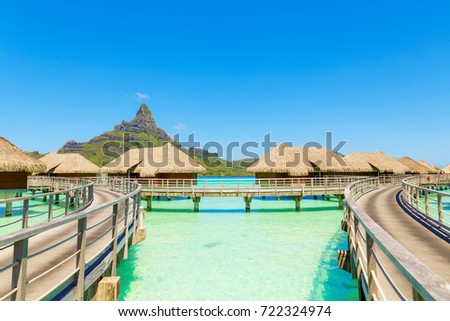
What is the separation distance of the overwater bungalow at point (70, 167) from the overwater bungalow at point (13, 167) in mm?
14460

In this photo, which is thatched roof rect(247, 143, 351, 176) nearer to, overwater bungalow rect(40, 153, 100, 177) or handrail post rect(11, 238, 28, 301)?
overwater bungalow rect(40, 153, 100, 177)

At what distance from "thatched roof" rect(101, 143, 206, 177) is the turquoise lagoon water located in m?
13.7

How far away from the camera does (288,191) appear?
22344 millimetres

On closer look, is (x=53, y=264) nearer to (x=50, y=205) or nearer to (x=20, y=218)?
(x=50, y=205)

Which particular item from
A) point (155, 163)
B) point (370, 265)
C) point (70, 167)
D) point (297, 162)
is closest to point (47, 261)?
point (370, 265)

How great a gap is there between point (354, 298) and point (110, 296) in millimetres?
5950

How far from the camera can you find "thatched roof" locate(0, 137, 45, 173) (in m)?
18.9

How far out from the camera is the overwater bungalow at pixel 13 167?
19047 millimetres

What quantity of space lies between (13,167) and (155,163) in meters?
14.0

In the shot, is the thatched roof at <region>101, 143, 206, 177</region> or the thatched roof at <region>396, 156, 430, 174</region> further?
the thatched roof at <region>396, 156, 430, 174</region>

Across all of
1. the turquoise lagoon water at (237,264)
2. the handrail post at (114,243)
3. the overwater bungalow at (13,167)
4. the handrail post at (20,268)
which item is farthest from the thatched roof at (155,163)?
the handrail post at (20,268)

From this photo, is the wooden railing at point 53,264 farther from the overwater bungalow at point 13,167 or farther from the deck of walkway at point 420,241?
the overwater bungalow at point 13,167

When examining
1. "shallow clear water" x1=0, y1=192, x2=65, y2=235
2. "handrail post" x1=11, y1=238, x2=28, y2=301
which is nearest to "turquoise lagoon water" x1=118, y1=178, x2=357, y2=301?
"shallow clear water" x1=0, y1=192, x2=65, y2=235

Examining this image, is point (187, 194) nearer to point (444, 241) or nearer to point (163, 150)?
point (163, 150)
